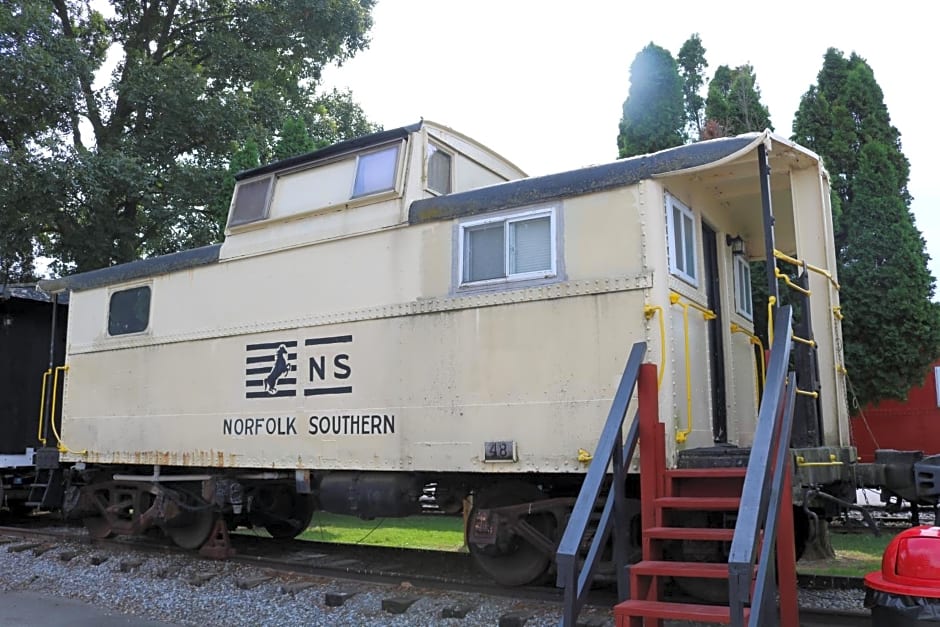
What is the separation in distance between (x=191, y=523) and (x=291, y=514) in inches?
45.6

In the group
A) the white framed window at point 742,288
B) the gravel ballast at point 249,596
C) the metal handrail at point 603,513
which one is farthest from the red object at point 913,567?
the white framed window at point 742,288

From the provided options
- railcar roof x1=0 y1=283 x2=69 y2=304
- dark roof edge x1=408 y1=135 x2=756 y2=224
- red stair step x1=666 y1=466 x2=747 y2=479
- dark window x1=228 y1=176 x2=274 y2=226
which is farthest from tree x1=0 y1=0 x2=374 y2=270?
red stair step x1=666 y1=466 x2=747 y2=479

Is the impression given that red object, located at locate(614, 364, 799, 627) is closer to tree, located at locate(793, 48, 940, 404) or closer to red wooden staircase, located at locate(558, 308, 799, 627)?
red wooden staircase, located at locate(558, 308, 799, 627)

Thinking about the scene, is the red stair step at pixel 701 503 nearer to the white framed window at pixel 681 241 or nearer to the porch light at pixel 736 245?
the white framed window at pixel 681 241

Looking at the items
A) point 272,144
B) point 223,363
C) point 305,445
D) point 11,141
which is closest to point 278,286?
point 223,363

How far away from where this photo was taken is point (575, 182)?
5.88 metres

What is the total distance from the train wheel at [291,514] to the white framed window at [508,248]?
3.99 meters

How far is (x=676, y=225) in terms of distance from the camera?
237 inches

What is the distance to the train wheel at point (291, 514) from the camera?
8.92 metres

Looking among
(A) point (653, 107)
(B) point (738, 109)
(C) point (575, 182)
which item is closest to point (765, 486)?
(C) point (575, 182)

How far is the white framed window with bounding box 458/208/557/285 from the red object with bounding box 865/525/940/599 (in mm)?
2926

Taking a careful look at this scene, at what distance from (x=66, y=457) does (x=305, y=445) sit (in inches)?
156

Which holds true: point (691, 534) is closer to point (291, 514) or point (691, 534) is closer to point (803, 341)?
point (803, 341)

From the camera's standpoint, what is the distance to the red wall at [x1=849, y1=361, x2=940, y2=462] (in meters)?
16.7
